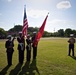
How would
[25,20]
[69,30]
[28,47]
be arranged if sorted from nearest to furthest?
[28,47]
[25,20]
[69,30]

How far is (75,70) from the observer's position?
35.1 ft

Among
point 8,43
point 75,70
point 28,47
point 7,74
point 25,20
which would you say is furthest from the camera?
point 25,20

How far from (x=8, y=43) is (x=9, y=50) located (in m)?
0.45

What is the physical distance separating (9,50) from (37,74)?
3.08 metres

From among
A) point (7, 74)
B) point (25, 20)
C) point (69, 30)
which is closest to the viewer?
point (7, 74)

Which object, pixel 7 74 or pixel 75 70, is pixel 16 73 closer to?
pixel 7 74

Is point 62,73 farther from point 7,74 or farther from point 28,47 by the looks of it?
point 28,47

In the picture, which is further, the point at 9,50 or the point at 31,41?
the point at 31,41

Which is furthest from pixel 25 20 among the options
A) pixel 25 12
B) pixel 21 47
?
pixel 21 47

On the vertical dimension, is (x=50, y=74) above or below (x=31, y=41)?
below

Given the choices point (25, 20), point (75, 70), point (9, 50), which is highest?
point (25, 20)

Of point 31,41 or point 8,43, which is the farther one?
point 31,41

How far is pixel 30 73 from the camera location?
393 inches

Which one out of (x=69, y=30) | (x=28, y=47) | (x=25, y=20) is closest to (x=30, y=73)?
(x=28, y=47)
